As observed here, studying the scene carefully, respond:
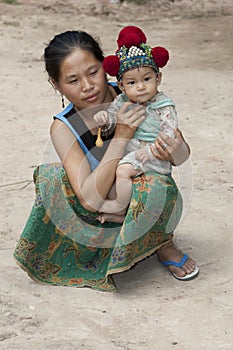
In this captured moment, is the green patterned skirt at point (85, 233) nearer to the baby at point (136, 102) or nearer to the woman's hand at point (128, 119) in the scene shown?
the baby at point (136, 102)

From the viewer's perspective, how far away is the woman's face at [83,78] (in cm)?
326

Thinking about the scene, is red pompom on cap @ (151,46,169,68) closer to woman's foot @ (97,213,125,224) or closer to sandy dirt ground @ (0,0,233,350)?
woman's foot @ (97,213,125,224)

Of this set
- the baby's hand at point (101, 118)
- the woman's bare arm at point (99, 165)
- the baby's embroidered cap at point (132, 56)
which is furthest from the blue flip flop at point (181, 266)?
the baby's embroidered cap at point (132, 56)

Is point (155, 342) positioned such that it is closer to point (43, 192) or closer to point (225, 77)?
point (43, 192)

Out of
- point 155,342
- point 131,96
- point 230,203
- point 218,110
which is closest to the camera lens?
point 155,342

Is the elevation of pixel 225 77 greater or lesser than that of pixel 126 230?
lesser

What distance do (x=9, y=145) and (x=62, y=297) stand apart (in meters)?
2.04

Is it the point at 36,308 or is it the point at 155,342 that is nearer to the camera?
the point at 155,342

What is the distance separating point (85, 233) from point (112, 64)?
2.53 ft

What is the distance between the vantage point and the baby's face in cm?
314

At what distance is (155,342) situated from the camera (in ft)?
9.63

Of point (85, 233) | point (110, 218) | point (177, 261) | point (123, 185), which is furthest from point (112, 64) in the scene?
point (177, 261)

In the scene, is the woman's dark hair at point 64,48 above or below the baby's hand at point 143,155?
above

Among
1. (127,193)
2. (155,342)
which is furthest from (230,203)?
(155,342)
